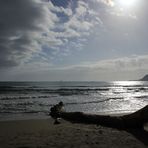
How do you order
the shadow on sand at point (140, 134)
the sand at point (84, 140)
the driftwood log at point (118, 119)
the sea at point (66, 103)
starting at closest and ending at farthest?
the sand at point (84, 140) < the shadow on sand at point (140, 134) < the driftwood log at point (118, 119) < the sea at point (66, 103)

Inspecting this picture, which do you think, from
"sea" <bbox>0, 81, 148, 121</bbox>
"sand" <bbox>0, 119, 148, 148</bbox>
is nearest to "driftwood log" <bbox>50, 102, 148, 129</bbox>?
"sand" <bbox>0, 119, 148, 148</bbox>

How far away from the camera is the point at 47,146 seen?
6.39 metres

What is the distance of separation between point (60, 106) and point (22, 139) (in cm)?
711

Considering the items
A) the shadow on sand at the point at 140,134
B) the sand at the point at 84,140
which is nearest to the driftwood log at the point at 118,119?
the shadow on sand at the point at 140,134

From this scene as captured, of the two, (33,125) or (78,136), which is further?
(33,125)

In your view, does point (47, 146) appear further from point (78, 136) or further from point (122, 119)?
point (122, 119)

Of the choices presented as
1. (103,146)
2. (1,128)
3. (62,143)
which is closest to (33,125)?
(1,128)

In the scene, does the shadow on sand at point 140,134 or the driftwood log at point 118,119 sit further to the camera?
the driftwood log at point 118,119

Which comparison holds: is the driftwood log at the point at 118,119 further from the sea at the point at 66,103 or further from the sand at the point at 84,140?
the sea at the point at 66,103

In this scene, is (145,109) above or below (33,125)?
above

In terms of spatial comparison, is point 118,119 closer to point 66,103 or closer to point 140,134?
point 140,134

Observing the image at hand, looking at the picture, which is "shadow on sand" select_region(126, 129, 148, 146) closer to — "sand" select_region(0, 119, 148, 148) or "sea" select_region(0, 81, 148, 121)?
"sand" select_region(0, 119, 148, 148)

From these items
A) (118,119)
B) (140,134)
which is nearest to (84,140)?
(140,134)

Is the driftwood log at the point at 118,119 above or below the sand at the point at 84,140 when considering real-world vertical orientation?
above
